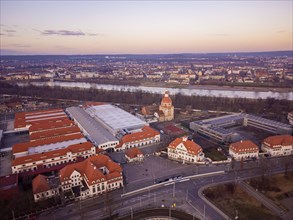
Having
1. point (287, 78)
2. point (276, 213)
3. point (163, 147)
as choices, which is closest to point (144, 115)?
point (163, 147)

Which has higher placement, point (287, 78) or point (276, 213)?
point (287, 78)

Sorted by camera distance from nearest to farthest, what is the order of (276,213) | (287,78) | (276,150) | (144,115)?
(276,213) < (276,150) < (144,115) < (287,78)

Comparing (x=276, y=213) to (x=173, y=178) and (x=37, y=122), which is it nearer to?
(x=173, y=178)

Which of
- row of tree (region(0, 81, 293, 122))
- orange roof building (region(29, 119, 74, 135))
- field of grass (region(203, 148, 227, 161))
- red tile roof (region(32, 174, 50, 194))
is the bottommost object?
field of grass (region(203, 148, 227, 161))

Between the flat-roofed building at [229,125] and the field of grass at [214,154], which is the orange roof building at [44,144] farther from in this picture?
the flat-roofed building at [229,125]

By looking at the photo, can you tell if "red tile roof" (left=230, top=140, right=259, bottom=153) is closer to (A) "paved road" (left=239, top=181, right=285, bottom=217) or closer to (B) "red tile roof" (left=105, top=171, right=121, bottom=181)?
(A) "paved road" (left=239, top=181, right=285, bottom=217)

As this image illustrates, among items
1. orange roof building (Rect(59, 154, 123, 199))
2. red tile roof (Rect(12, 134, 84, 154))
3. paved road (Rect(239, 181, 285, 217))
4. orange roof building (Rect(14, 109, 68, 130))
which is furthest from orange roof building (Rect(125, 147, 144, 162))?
orange roof building (Rect(14, 109, 68, 130))
